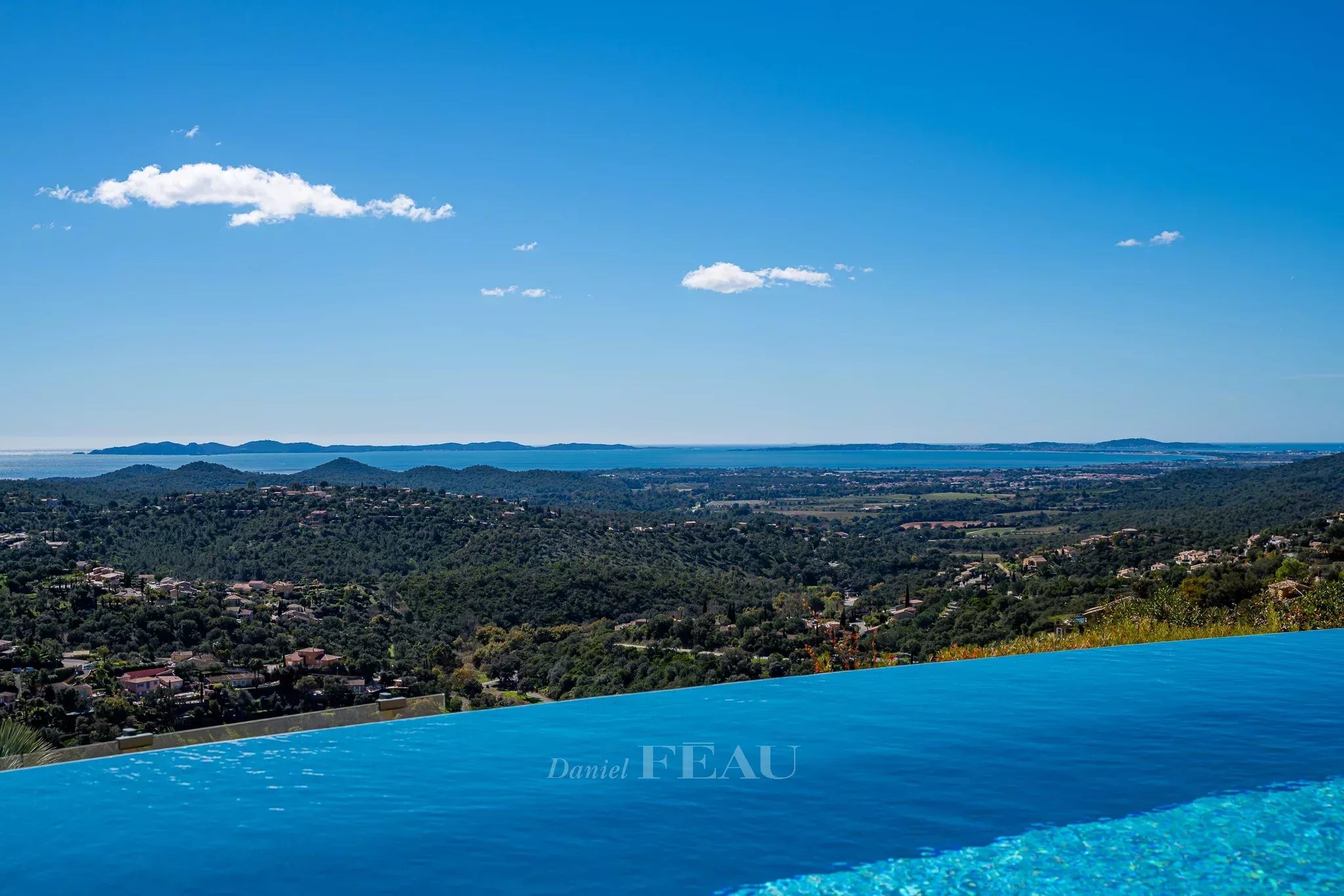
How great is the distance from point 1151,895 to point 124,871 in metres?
5.22

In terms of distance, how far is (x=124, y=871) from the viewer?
4.53 metres

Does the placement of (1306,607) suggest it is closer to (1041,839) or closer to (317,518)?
(1041,839)

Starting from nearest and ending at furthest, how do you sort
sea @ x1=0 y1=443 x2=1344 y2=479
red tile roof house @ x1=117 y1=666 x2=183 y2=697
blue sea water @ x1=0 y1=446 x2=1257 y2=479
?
red tile roof house @ x1=117 y1=666 x2=183 y2=697 → sea @ x1=0 y1=443 x2=1344 y2=479 → blue sea water @ x1=0 y1=446 x2=1257 y2=479

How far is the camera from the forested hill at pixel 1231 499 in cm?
2917

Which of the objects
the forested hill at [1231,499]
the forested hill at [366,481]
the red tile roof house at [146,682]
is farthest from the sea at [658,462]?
the red tile roof house at [146,682]

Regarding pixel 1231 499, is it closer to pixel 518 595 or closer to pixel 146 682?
pixel 518 595

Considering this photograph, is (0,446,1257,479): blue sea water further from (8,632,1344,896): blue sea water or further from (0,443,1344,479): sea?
(8,632,1344,896): blue sea water

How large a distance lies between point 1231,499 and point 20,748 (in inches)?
1959

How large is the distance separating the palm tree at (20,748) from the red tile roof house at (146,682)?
292 cm

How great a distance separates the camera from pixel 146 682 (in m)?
9.34

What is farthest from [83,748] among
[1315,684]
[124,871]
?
[1315,684]

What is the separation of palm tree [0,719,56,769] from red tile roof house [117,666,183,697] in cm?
292

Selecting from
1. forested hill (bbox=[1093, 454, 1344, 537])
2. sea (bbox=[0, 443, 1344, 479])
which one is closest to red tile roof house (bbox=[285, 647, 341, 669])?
forested hill (bbox=[1093, 454, 1344, 537])

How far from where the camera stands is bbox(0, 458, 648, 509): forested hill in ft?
117
